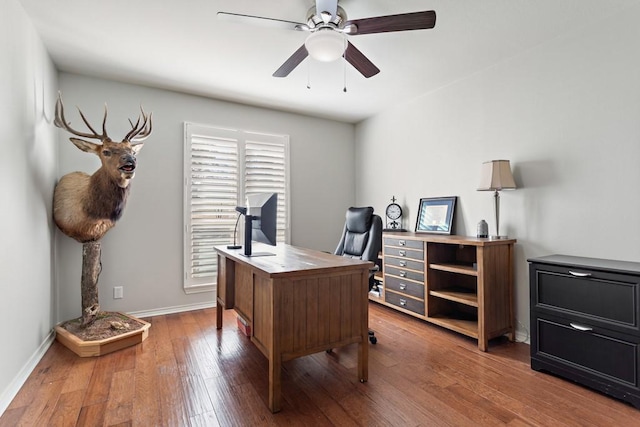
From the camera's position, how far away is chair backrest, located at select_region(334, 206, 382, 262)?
2.83 meters

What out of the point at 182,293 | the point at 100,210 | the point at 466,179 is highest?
the point at 466,179

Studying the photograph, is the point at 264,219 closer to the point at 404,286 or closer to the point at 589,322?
the point at 404,286

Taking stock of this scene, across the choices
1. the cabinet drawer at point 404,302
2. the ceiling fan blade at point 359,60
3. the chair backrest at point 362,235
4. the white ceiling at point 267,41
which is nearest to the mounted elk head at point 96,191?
the white ceiling at point 267,41

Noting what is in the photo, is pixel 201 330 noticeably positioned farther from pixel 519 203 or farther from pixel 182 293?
pixel 519 203

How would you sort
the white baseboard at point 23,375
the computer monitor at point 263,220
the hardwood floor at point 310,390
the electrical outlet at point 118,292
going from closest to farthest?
the hardwood floor at point 310,390 → the white baseboard at point 23,375 → the computer monitor at point 263,220 → the electrical outlet at point 118,292

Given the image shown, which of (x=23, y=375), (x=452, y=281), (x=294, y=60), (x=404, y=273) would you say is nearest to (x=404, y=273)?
(x=404, y=273)

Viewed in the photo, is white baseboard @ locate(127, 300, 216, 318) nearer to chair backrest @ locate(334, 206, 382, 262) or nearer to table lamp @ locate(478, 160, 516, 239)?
chair backrest @ locate(334, 206, 382, 262)

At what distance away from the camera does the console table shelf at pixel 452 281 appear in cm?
266

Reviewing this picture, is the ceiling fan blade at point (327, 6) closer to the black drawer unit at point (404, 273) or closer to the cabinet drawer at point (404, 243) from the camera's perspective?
the cabinet drawer at point (404, 243)

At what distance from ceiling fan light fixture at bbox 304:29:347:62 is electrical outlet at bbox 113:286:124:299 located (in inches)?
123

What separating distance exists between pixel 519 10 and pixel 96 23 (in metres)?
3.13

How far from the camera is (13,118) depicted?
2.08 m

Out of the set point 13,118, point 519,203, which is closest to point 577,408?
point 519,203

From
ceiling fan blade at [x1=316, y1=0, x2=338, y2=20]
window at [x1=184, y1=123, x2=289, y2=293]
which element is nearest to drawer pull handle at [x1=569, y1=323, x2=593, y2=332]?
ceiling fan blade at [x1=316, y1=0, x2=338, y2=20]
